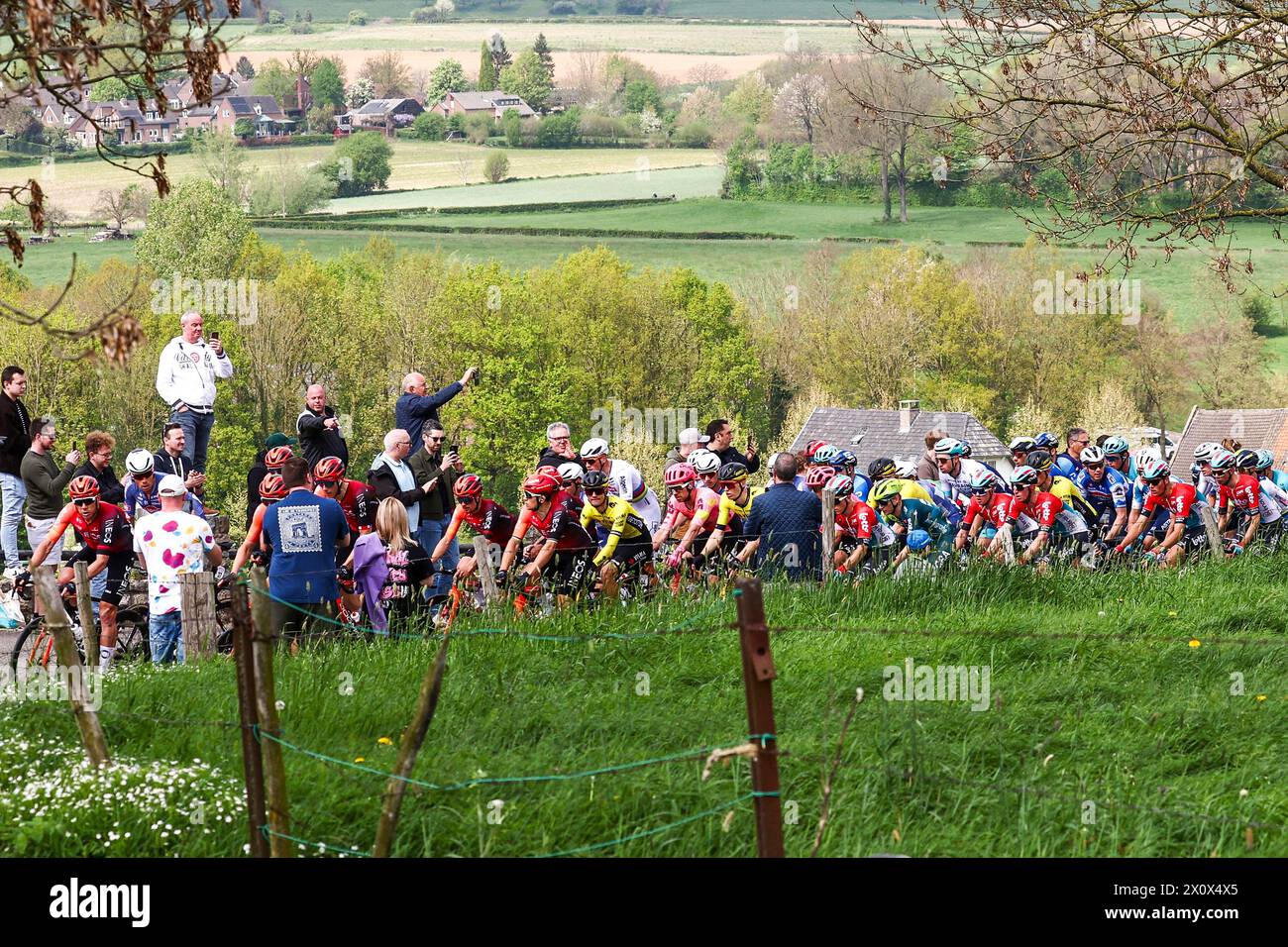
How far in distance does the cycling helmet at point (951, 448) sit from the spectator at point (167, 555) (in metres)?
8.75

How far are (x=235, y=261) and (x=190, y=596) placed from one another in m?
109

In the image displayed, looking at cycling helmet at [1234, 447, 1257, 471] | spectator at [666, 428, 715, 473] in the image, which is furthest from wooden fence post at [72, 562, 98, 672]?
cycling helmet at [1234, 447, 1257, 471]

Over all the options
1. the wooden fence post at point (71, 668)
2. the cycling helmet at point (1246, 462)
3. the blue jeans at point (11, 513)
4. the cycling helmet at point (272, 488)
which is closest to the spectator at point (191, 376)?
the blue jeans at point (11, 513)

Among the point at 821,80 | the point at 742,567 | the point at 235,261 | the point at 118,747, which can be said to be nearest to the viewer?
the point at 118,747

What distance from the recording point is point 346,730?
31.7 feet

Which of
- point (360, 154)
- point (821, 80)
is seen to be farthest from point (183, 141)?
point (821, 80)

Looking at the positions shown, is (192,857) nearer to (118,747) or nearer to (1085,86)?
(118,747)

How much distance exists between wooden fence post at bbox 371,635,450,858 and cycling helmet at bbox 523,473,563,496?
623 cm

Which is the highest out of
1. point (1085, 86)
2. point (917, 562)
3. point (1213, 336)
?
point (1085, 86)

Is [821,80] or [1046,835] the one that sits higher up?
[821,80]

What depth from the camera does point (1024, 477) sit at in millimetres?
16078

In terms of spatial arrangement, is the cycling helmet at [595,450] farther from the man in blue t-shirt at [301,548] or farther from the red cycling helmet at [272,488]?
the man in blue t-shirt at [301,548]

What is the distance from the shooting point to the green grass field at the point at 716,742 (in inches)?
320

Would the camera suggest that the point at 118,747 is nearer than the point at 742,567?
Yes
